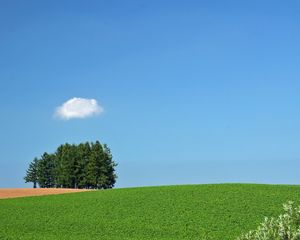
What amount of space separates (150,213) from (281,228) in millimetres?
29392

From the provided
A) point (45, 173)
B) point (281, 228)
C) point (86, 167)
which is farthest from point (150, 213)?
point (45, 173)

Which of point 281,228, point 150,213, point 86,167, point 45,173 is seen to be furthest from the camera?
point 45,173

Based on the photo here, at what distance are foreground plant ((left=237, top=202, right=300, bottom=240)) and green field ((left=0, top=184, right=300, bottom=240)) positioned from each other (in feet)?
65.6

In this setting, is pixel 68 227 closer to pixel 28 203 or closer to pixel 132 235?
pixel 132 235

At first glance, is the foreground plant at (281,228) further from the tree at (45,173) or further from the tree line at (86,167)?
the tree at (45,173)

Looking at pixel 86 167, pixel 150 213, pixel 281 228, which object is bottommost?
pixel 281 228

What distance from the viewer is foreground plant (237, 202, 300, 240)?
29.7 feet

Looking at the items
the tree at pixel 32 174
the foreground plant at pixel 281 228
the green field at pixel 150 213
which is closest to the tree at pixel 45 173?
the tree at pixel 32 174

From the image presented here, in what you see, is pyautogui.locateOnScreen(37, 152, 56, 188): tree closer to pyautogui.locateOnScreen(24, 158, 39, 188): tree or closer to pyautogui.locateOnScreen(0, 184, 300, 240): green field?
pyautogui.locateOnScreen(24, 158, 39, 188): tree

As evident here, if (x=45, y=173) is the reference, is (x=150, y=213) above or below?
below

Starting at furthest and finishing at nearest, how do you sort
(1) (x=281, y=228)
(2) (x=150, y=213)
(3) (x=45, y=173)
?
1. (3) (x=45, y=173)
2. (2) (x=150, y=213)
3. (1) (x=281, y=228)

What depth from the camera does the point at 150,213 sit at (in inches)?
1494

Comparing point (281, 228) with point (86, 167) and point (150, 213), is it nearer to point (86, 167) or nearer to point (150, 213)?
point (150, 213)

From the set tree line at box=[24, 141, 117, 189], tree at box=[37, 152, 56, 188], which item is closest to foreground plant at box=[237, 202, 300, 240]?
tree line at box=[24, 141, 117, 189]
